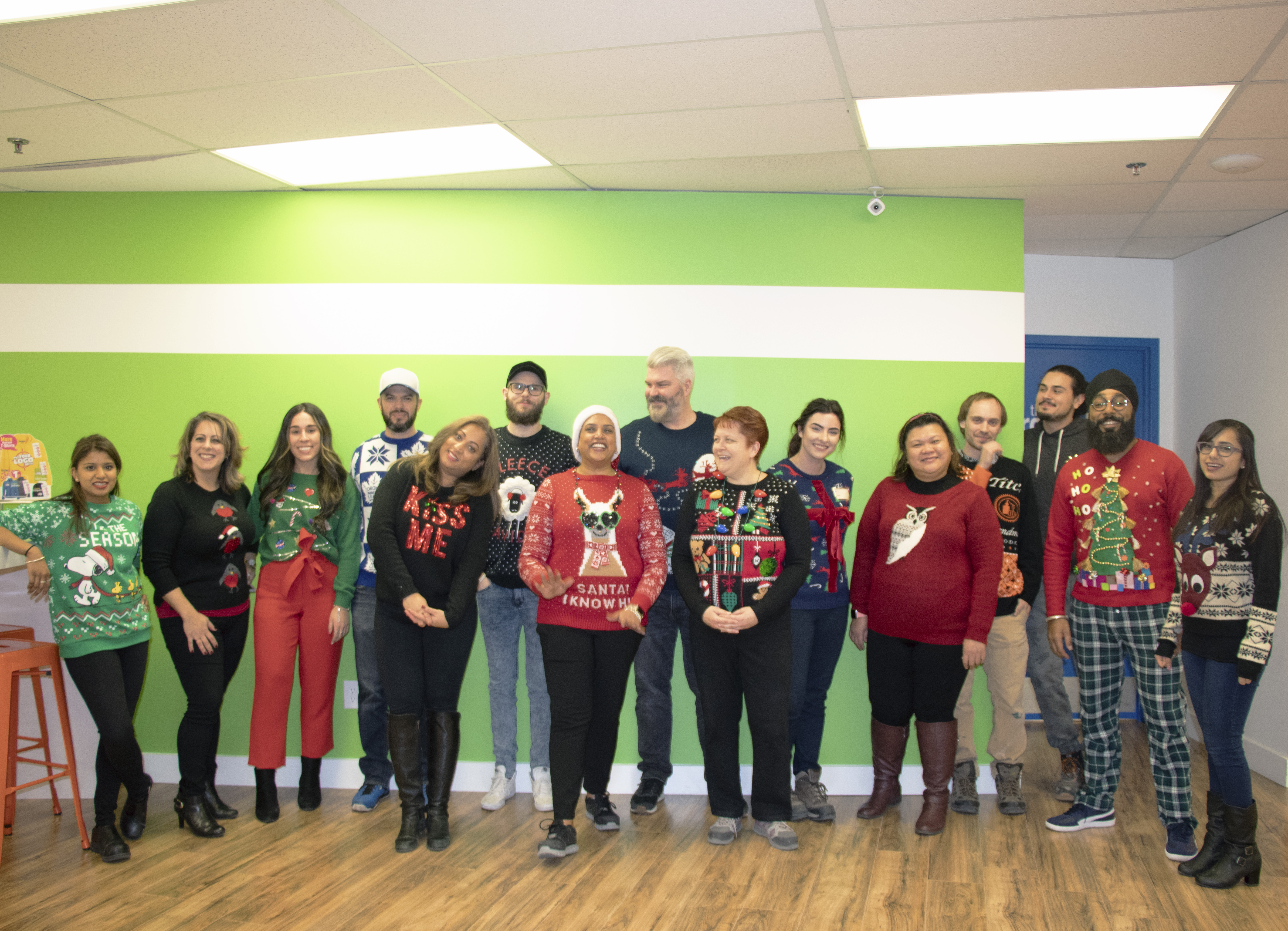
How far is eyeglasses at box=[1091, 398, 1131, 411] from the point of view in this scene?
3225mm

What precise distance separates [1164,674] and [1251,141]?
2.06m

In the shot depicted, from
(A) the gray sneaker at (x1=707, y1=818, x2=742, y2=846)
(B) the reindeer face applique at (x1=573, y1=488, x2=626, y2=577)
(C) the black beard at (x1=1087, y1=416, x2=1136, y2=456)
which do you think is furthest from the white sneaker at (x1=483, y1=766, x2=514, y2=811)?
(C) the black beard at (x1=1087, y1=416, x2=1136, y2=456)

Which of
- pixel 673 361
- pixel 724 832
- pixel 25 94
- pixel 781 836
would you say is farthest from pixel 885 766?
pixel 25 94

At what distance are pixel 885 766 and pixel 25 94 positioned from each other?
401cm

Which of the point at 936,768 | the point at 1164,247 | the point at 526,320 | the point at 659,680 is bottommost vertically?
the point at 936,768

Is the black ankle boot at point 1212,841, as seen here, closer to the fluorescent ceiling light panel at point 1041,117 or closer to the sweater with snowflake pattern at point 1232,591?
the sweater with snowflake pattern at point 1232,591

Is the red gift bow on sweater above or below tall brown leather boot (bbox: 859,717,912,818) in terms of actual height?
above

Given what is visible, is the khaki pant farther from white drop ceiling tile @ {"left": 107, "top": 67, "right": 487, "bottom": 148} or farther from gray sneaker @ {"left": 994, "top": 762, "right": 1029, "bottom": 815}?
white drop ceiling tile @ {"left": 107, "top": 67, "right": 487, "bottom": 148}

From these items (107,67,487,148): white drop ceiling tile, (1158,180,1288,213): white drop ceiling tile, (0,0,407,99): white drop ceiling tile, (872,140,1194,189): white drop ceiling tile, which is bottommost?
(1158,180,1288,213): white drop ceiling tile

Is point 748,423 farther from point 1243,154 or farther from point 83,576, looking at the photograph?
point 83,576

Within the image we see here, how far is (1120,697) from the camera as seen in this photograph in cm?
327

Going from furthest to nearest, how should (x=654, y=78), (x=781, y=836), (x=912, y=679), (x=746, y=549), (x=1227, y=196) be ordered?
(x=1227, y=196) < (x=912, y=679) < (x=781, y=836) < (x=746, y=549) < (x=654, y=78)

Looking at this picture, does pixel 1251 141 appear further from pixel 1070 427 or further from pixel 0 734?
pixel 0 734

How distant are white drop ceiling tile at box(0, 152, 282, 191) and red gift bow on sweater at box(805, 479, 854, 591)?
2839 mm
